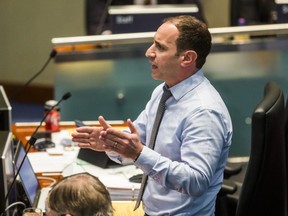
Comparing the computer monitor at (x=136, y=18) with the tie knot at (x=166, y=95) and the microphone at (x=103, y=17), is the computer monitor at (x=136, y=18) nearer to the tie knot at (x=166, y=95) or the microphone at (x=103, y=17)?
the microphone at (x=103, y=17)

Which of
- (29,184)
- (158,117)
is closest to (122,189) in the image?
(29,184)

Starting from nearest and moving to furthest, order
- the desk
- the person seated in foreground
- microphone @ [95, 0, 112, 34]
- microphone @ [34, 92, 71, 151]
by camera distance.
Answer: the person seated in foreground < the desk < microphone @ [34, 92, 71, 151] < microphone @ [95, 0, 112, 34]

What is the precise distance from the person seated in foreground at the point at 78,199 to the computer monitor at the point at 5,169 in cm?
38

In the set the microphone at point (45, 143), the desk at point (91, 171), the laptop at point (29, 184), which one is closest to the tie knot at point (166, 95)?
the desk at point (91, 171)

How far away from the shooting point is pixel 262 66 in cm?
467

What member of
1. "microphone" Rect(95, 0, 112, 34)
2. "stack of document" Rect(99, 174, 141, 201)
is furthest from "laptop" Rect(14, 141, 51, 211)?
"microphone" Rect(95, 0, 112, 34)

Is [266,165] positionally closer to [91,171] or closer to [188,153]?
[188,153]

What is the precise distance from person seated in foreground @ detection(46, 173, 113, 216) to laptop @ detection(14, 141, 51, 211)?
0.67 metres

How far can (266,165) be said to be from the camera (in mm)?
2738

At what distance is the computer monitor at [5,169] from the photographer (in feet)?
8.34

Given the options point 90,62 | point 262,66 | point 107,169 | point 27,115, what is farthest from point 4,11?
point 107,169

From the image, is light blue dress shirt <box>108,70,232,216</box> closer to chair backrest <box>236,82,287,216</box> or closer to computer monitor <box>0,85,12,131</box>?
chair backrest <box>236,82,287,216</box>

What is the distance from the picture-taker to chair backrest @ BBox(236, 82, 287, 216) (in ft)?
8.77

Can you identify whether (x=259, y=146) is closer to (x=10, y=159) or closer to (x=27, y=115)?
(x=10, y=159)
